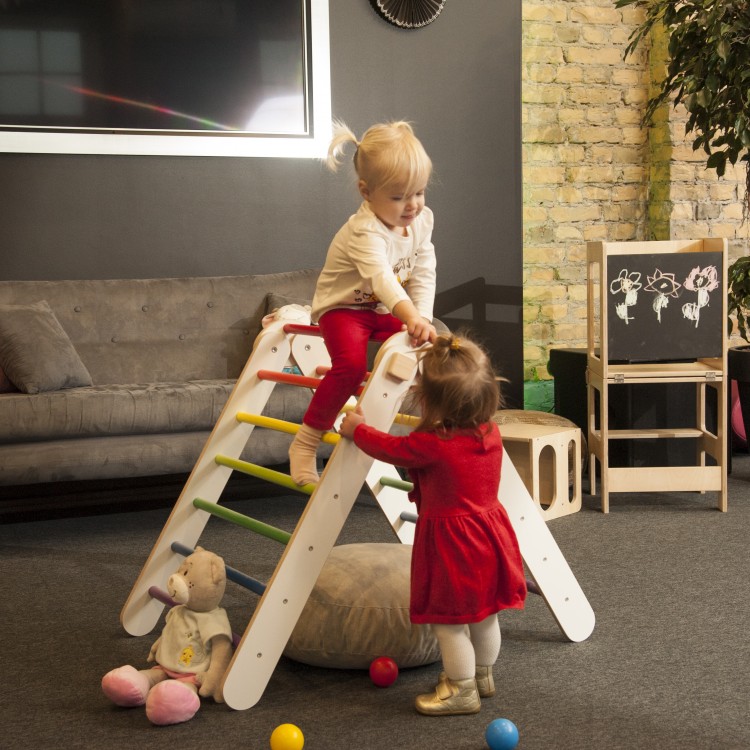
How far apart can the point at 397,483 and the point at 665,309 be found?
158cm

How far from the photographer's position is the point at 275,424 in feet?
7.39

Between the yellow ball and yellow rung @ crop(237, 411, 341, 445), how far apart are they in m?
0.57

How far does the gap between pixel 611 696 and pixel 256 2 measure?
3.38 metres

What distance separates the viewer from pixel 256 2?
427 cm

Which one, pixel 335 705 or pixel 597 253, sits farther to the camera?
pixel 597 253

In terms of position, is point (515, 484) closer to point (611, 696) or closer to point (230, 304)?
point (611, 696)

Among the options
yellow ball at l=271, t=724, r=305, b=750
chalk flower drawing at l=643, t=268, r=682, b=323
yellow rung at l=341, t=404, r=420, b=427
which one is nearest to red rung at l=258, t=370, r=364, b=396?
yellow rung at l=341, t=404, r=420, b=427

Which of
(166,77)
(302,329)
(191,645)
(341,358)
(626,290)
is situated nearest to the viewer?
(191,645)

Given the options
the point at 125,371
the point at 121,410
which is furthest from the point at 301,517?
the point at 125,371

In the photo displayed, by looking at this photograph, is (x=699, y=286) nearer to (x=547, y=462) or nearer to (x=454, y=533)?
(x=547, y=462)

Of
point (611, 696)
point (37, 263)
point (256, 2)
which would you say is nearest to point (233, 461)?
point (611, 696)

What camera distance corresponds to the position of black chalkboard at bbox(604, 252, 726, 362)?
3.55 m

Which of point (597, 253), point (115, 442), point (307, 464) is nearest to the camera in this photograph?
point (307, 464)

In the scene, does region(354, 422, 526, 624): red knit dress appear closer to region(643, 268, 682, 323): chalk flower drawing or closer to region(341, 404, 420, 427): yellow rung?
region(341, 404, 420, 427): yellow rung
